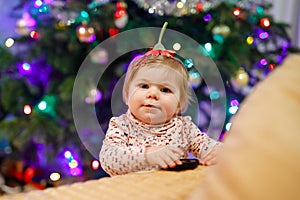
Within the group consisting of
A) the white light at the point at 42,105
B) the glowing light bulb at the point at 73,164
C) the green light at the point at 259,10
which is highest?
the green light at the point at 259,10

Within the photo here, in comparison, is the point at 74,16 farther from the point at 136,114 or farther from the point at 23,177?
the point at 136,114

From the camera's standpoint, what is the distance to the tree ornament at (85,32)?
1885 mm

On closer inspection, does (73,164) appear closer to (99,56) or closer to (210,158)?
(99,56)

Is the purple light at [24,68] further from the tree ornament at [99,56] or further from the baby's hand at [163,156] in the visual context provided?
the baby's hand at [163,156]

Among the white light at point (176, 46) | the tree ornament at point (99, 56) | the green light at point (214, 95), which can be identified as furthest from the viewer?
the tree ornament at point (99, 56)

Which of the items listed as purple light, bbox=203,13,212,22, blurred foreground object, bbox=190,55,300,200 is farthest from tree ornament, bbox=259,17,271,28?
blurred foreground object, bbox=190,55,300,200

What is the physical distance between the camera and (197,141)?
1073mm

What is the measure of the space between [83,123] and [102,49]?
0.30 m

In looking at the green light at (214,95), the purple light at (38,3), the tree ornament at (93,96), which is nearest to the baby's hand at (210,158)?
the green light at (214,95)

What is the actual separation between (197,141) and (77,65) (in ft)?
3.26

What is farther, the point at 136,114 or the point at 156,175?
the point at 136,114

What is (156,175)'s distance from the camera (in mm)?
729

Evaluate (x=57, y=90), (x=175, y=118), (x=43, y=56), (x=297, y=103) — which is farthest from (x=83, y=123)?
(x=297, y=103)

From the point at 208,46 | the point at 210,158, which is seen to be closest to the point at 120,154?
the point at 210,158
